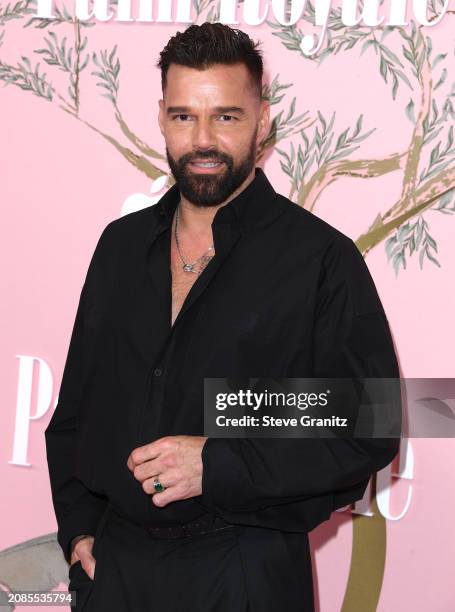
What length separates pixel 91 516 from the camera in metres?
2.33

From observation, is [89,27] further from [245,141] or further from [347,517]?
[347,517]

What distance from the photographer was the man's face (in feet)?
7.18

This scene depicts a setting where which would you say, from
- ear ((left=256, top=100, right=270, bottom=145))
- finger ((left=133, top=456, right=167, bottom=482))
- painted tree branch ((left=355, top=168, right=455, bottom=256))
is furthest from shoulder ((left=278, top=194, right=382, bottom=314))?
painted tree branch ((left=355, top=168, right=455, bottom=256))

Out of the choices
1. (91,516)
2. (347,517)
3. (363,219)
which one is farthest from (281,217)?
(347,517)

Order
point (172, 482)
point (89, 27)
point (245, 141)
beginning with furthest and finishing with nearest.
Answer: point (89, 27), point (245, 141), point (172, 482)

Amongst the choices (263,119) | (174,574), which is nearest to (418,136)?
(263,119)

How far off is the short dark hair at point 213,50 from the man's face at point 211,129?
16mm

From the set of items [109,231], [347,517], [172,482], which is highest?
[109,231]

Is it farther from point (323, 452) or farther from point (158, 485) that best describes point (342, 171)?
point (158, 485)

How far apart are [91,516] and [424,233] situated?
4.05 ft

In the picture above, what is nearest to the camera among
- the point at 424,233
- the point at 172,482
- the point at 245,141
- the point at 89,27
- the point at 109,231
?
the point at 172,482

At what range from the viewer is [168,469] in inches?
77.0

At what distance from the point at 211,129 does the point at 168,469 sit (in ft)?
2.55

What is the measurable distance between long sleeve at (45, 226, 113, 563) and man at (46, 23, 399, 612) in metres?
0.01
